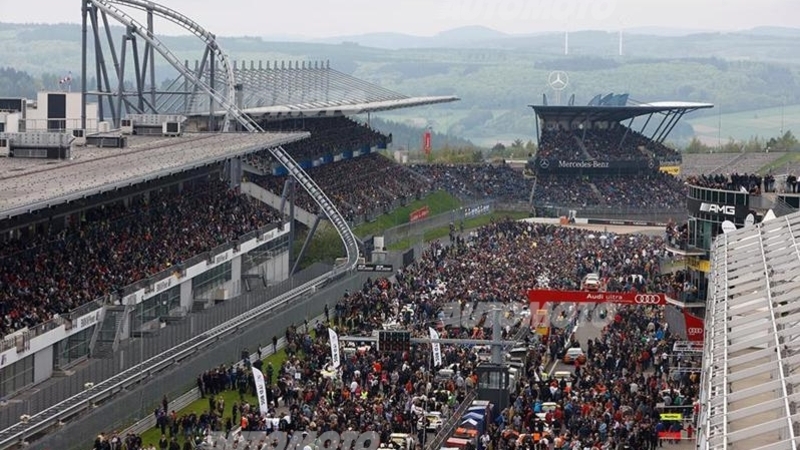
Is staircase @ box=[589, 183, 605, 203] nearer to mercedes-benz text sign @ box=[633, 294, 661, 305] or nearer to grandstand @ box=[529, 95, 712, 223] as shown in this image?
grandstand @ box=[529, 95, 712, 223]

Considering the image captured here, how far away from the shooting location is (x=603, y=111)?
126m

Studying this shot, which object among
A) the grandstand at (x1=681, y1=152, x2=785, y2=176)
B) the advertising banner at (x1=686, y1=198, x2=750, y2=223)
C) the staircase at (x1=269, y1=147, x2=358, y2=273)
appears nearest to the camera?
the advertising banner at (x1=686, y1=198, x2=750, y2=223)

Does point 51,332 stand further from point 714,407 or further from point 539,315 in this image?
point 714,407

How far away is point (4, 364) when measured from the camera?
41.4 m

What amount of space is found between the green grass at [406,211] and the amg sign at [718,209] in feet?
94.3

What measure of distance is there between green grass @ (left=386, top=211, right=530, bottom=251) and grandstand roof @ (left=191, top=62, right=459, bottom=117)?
1026 cm

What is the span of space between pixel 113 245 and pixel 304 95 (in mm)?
57887

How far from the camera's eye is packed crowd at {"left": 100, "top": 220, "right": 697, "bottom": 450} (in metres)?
42.0

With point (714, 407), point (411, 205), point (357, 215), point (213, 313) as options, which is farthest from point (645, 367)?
point (411, 205)

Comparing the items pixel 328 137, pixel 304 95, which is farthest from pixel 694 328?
pixel 304 95

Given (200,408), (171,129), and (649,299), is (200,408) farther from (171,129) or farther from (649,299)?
(171,129)

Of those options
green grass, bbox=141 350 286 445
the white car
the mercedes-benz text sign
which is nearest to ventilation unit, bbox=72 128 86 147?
the mercedes-benz text sign

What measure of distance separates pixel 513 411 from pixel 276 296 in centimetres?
1835

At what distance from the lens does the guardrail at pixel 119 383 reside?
3734 cm
